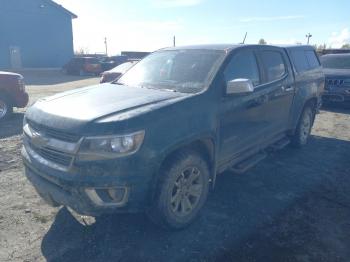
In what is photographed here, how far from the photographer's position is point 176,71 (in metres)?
4.08

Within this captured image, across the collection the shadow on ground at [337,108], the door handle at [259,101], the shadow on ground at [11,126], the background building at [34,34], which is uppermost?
the background building at [34,34]

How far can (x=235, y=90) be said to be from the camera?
3.58 meters

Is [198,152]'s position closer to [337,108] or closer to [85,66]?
[337,108]

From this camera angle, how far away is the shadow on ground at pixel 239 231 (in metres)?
3.08

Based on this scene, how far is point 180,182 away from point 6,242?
187cm

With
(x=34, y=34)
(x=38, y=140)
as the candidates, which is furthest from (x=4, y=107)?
(x=34, y=34)

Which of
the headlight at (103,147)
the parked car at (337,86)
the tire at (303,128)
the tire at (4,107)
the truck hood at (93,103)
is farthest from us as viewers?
the parked car at (337,86)

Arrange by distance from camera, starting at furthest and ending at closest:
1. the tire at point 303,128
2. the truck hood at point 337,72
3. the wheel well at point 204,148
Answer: the truck hood at point 337,72, the tire at point 303,128, the wheel well at point 204,148

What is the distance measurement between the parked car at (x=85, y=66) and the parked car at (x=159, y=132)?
23.3 m

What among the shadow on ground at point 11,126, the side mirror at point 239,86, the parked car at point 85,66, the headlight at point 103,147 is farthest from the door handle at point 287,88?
the parked car at point 85,66

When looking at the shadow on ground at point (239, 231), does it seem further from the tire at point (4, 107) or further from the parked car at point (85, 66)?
the parked car at point (85, 66)

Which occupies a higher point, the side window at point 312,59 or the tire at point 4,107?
the side window at point 312,59

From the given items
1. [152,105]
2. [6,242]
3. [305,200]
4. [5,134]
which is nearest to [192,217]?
[152,105]

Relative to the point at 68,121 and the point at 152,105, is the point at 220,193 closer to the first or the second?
the point at 152,105
